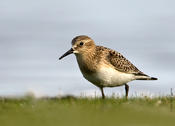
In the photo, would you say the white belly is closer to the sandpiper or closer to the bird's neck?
the sandpiper

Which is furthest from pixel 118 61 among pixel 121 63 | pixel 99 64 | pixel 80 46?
pixel 80 46

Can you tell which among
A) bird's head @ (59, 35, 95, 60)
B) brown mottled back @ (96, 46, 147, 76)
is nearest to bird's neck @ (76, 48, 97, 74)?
bird's head @ (59, 35, 95, 60)

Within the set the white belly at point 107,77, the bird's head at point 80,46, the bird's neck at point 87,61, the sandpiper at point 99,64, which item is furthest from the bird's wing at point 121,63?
the bird's head at point 80,46

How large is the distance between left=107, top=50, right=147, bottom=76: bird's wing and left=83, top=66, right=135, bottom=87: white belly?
27cm

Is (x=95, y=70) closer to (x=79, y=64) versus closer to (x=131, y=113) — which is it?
(x=79, y=64)

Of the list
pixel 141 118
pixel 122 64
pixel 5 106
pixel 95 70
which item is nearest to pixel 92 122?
pixel 141 118

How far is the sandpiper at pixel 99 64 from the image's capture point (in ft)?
49.2

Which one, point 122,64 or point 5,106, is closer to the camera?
point 5,106

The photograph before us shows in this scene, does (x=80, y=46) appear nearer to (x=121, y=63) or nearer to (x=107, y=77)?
(x=107, y=77)

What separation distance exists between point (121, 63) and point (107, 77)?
1.37 m

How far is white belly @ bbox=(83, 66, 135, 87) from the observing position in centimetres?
1491

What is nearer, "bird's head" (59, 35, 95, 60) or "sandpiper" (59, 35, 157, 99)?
"sandpiper" (59, 35, 157, 99)

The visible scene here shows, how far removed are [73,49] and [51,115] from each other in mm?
7430

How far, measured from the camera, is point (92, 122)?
708cm
